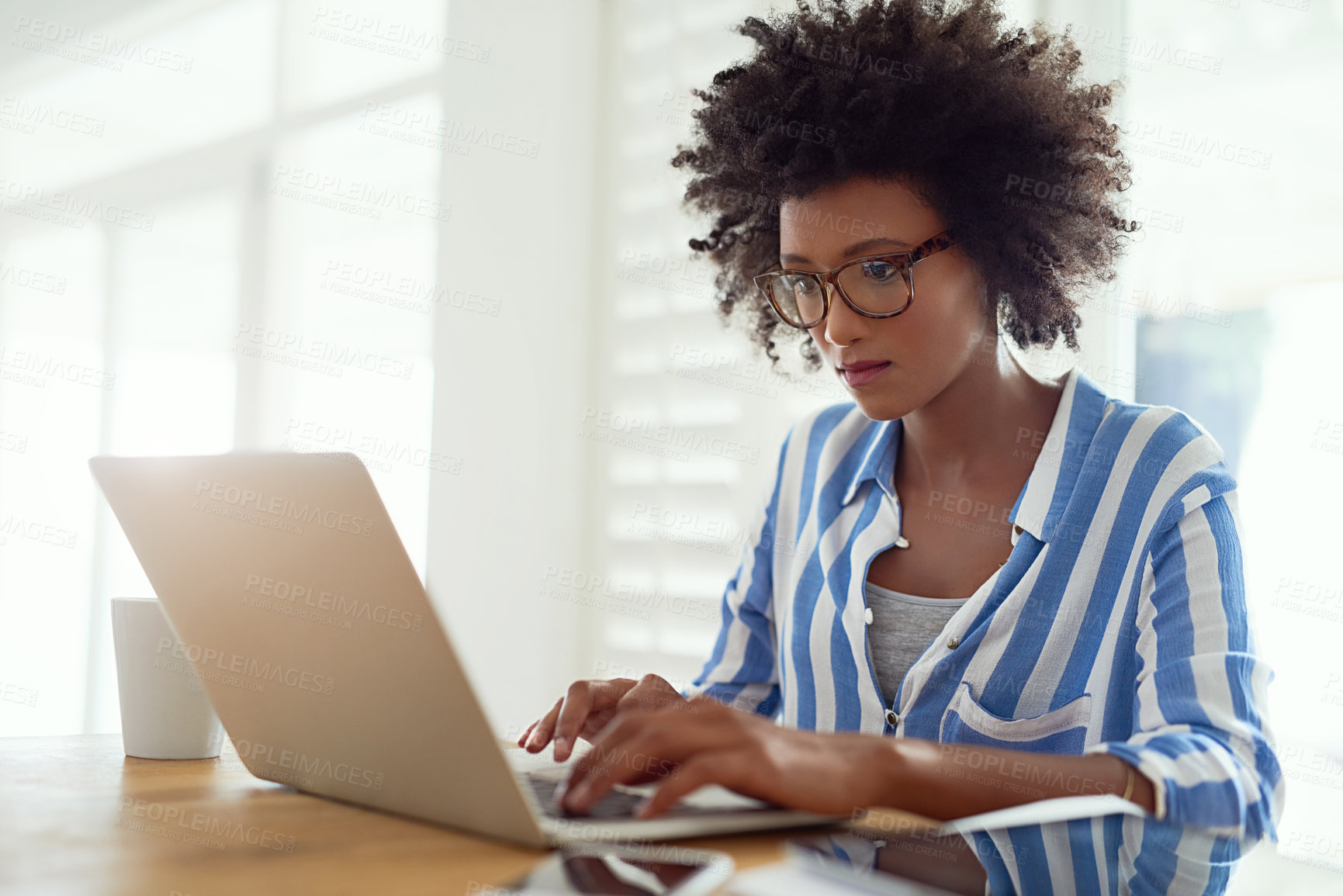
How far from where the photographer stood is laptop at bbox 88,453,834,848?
25.0 inches

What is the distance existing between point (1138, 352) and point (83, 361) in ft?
7.49

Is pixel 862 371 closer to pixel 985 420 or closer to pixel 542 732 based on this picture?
pixel 985 420

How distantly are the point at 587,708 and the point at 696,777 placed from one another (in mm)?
391

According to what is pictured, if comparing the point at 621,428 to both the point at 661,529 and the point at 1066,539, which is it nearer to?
the point at 661,529

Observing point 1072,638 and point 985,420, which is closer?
point 1072,638

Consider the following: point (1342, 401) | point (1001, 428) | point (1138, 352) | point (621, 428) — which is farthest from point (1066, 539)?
point (621, 428)

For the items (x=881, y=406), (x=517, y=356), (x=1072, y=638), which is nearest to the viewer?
(x=1072, y=638)

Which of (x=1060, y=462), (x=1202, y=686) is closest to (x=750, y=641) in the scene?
(x=1060, y=462)

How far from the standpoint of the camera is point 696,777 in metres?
0.62

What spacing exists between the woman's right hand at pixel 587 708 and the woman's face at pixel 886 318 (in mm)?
437

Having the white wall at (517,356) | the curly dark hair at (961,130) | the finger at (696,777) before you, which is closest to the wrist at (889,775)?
the finger at (696,777)

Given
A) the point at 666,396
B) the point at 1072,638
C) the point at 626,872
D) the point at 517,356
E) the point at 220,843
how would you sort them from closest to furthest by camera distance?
the point at 626,872
the point at 220,843
the point at 1072,638
the point at 666,396
the point at 517,356

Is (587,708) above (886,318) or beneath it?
beneath

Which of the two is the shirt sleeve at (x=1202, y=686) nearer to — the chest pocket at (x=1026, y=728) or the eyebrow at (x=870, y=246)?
the chest pocket at (x=1026, y=728)
